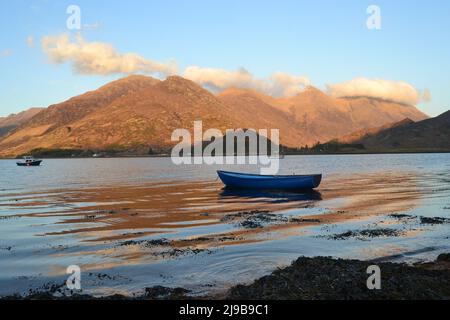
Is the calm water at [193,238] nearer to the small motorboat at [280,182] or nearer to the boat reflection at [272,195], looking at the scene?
the boat reflection at [272,195]

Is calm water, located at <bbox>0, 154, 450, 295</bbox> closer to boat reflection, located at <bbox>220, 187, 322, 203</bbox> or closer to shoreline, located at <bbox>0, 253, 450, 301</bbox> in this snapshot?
shoreline, located at <bbox>0, 253, 450, 301</bbox>

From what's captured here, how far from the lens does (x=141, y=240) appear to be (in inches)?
1116

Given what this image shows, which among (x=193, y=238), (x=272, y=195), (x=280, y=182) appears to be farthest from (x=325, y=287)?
(x=280, y=182)

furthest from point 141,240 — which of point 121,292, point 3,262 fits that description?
point 121,292

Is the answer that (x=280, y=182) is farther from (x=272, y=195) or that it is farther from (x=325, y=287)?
(x=325, y=287)

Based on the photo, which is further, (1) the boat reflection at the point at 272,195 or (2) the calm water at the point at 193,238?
(1) the boat reflection at the point at 272,195

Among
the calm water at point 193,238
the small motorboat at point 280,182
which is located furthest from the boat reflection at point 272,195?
the calm water at point 193,238

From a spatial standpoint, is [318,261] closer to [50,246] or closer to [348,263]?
[348,263]

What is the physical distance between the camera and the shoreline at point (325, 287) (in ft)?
49.1

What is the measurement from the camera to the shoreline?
1495 cm

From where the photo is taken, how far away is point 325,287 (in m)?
15.8

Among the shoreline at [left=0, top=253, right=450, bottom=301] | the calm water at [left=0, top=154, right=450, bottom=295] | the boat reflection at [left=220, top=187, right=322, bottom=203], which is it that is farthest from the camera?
the boat reflection at [left=220, top=187, right=322, bottom=203]

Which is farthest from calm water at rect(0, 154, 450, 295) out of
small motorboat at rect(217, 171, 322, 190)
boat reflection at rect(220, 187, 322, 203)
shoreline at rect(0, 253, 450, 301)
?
small motorboat at rect(217, 171, 322, 190)

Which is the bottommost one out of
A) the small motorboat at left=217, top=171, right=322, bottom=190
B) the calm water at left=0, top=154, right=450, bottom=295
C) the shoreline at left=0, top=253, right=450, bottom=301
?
the calm water at left=0, top=154, right=450, bottom=295
